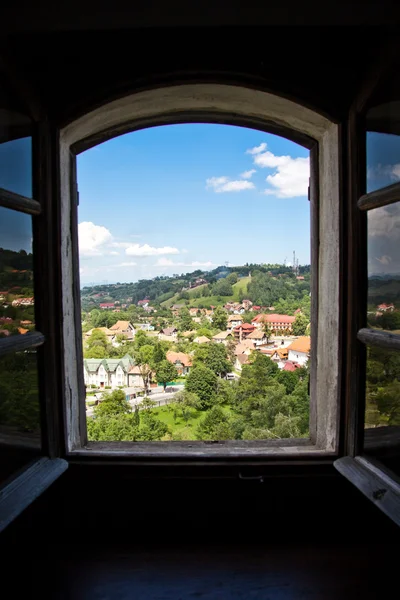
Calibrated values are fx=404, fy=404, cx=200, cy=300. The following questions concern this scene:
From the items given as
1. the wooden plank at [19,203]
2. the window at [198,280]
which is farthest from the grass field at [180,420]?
the wooden plank at [19,203]

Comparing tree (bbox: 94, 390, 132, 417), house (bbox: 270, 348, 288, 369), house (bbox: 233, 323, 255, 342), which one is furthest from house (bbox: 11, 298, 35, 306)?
house (bbox: 270, 348, 288, 369)

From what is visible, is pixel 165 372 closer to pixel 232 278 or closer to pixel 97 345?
pixel 97 345

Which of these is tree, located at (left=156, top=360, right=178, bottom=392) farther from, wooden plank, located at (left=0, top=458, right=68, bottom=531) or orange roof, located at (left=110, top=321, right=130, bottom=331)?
wooden plank, located at (left=0, top=458, right=68, bottom=531)

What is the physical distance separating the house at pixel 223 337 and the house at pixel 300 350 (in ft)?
0.73

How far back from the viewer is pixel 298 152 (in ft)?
4.80

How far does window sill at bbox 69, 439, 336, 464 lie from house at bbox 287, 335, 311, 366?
0.93ft

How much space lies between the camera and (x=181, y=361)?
152 cm

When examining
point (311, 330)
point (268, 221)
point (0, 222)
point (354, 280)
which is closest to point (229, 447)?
point (311, 330)

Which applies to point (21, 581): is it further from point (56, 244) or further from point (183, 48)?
point (183, 48)

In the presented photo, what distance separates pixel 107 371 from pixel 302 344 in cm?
72

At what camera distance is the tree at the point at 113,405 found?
1.48m

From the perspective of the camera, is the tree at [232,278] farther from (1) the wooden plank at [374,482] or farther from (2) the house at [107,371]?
(1) the wooden plank at [374,482]

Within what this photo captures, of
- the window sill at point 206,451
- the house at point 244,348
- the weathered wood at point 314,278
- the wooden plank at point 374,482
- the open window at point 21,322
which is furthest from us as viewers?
the house at point 244,348

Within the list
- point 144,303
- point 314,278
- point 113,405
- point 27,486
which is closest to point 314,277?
point 314,278
